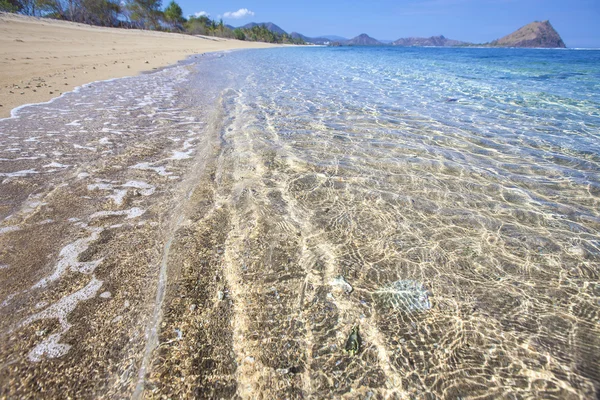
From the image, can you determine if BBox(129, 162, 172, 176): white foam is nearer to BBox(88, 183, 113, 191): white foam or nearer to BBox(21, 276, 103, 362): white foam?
BBox(88, 183, 113, 191): white foam

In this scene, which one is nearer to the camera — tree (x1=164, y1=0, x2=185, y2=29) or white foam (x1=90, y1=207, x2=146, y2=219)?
white foam (x1=90, y1=207, x2=146, y2=219)

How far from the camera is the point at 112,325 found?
5.79 feet

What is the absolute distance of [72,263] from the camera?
87.8 inches

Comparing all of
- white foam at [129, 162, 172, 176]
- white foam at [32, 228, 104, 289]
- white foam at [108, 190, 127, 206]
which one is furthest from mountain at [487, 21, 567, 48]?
white foam at [32, 228, 104, 289]

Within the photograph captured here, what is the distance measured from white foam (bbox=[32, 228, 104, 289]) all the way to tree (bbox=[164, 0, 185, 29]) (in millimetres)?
88603

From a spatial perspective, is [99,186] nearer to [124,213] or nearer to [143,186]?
[143,186]

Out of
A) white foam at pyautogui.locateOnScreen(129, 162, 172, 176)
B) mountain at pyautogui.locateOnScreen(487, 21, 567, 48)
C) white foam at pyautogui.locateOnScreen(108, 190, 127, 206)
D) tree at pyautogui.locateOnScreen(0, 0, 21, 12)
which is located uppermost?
mountain at pyautogui.locateOnScreen(487, 21, 567, 48)

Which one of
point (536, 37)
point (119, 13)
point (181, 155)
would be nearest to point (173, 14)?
point (119, 13)

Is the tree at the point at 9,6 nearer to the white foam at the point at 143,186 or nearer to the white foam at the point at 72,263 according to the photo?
the white foam at the point at 143,186

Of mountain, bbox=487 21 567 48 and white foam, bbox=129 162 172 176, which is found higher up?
mountain, bbox=487 21 567 48

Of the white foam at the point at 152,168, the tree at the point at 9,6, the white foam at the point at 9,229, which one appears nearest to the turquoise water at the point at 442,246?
the white foam at the point at 152,168

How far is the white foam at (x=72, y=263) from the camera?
2090 millimetres

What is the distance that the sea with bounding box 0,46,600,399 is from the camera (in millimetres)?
1600

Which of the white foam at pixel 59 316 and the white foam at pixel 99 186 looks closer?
the white foam at pixel 59 316
